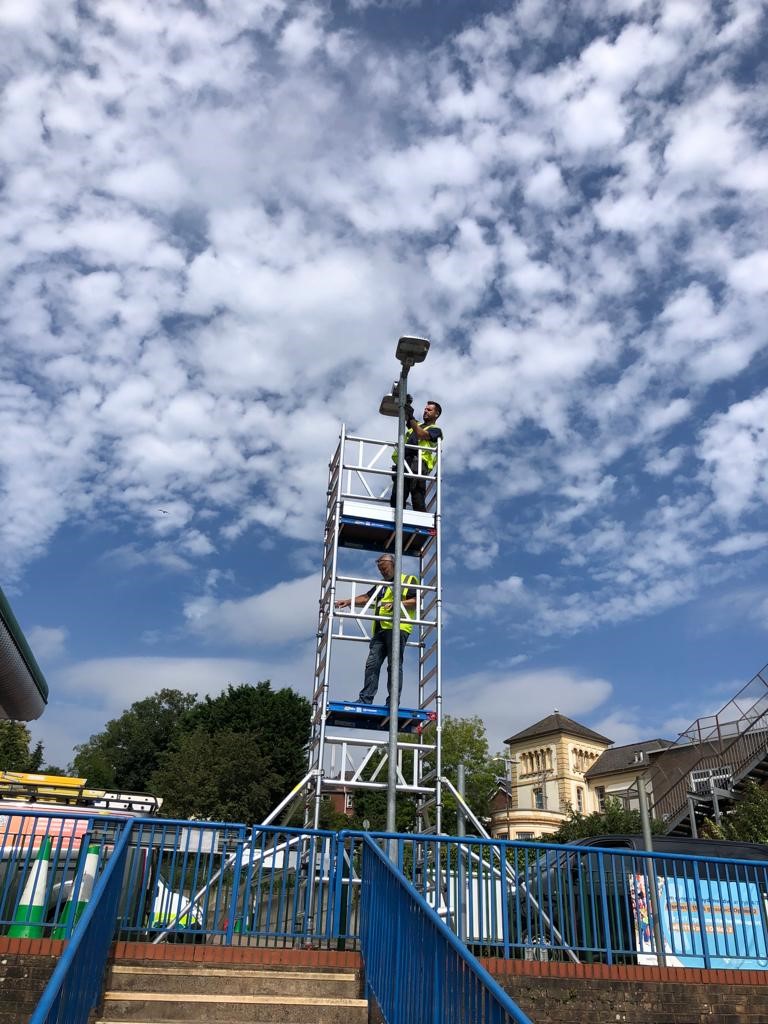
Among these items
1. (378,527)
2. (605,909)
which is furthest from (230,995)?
(378,527)

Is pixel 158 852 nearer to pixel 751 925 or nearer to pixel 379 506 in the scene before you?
pixel 751 925

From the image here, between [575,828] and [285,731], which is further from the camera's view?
[285,731]

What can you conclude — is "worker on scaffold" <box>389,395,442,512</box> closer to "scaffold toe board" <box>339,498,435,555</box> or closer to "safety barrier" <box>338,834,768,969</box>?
"scaffold toe board" <box>339,498,435,555</box>

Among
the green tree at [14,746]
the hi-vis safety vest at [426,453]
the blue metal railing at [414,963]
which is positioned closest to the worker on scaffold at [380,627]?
the hi-vis safety vest at [426,453]

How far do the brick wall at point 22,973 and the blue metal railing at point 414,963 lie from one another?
2.77 m

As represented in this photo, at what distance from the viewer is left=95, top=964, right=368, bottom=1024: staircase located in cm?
713

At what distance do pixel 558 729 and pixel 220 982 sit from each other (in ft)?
275

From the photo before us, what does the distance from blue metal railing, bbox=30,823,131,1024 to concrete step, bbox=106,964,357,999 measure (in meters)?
0.35

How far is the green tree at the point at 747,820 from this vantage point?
82.7ft

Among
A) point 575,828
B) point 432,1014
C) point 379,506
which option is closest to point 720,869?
point 432,1014

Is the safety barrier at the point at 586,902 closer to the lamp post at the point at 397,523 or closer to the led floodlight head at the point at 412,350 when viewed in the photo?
the lamp post at the point at 397,523

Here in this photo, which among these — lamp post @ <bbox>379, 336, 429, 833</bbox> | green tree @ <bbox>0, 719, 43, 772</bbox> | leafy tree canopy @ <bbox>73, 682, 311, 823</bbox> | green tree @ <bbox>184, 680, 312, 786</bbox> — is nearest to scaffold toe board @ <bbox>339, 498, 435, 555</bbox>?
lamp post @ <bbox>379, 336, 429, 833</bbox>

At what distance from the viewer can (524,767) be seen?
91625 millimetres

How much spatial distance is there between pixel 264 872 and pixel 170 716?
241 feet
